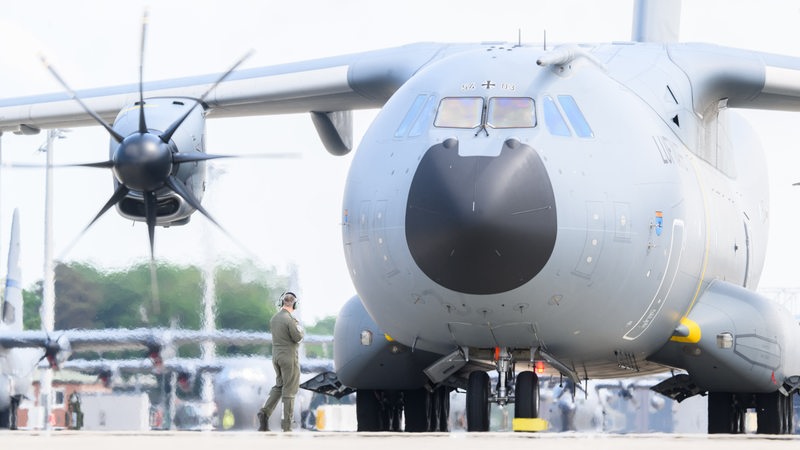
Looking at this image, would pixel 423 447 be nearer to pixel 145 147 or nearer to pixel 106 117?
pixel 145 147

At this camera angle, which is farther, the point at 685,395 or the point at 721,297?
the point at 685,395

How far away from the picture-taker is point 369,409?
14.5m

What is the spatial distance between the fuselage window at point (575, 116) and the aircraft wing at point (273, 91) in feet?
9.56

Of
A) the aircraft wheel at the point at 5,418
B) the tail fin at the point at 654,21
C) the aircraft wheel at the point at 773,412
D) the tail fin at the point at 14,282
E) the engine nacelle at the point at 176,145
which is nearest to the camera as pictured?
the aircraft wheel at the point at 773,412

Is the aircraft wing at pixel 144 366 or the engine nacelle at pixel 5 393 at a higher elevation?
the aircraft wing at pixel 144 366

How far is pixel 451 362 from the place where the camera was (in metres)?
12.0

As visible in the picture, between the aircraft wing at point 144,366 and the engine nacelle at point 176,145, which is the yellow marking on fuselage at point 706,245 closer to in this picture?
the engine nacelle at point 176,145

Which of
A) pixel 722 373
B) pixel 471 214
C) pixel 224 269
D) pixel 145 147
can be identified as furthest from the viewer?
pixel 224 269

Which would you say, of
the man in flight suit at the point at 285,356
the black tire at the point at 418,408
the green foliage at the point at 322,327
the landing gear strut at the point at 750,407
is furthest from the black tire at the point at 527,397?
the green foliage at the point at 322,327

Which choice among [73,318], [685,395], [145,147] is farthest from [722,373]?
[73,318]

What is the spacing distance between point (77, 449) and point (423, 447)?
181cm

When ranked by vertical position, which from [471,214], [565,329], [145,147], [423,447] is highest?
[145,147]

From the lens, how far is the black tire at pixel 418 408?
14.3 m

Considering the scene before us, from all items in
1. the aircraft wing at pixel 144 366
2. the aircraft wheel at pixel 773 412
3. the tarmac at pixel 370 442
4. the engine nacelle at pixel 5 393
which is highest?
the aircraft wing at pixel 144 366
